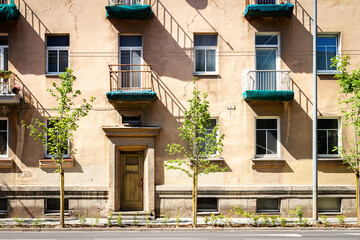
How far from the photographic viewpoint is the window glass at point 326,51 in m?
16.0

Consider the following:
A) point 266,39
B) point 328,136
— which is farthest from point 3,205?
point 328,136

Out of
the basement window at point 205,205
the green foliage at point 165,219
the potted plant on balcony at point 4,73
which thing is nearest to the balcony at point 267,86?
the basement window at point 205,205

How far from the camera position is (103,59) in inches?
614

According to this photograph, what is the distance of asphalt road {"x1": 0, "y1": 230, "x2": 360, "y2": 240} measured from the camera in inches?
460

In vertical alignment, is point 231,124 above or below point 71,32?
below

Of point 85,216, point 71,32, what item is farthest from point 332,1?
point 85,216

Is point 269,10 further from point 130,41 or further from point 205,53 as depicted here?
point 130,41

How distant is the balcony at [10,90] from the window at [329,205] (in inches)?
545

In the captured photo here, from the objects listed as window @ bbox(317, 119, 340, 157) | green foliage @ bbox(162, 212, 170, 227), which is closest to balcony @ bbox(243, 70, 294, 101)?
window @ bbox(317, 119, 340, 157)

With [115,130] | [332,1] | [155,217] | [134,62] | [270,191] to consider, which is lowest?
[155,217]

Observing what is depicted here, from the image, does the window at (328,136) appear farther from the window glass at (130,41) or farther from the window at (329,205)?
the window glass at (130,41)

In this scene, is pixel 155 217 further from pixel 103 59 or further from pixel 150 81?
pixel 103 59

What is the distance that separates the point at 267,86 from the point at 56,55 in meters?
9.44

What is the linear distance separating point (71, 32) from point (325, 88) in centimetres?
1148
